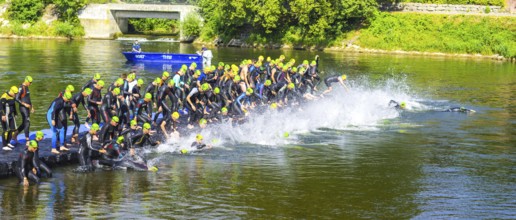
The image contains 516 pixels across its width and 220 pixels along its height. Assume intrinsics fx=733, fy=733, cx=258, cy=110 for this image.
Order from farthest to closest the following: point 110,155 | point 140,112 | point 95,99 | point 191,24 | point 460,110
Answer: point 191,24, point 460,110, point 140,112, point 95,99, point 110,155

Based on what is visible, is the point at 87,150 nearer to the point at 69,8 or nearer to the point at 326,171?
the point at 326,171

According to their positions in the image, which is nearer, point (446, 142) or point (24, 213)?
point (24, 213)

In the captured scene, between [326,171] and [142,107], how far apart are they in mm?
7071

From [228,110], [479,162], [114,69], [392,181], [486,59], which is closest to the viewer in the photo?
[392,181]

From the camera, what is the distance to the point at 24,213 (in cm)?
1731

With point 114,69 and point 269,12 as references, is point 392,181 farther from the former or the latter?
point 269,12

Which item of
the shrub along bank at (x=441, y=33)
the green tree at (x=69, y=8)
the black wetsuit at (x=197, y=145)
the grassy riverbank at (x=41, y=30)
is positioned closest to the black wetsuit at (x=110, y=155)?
the black wetsuit at (x=197, y=145)

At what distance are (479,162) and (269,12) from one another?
5441cm

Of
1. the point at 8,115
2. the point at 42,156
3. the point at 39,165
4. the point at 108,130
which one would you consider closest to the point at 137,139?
the point at 108,130

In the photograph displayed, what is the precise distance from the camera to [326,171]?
73.7ft

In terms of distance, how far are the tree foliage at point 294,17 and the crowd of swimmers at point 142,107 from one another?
1664 inches

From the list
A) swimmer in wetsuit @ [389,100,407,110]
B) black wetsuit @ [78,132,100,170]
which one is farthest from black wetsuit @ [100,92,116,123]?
swimmer in wetsuit @ [389,100,407,110]

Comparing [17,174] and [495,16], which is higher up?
[495,16]

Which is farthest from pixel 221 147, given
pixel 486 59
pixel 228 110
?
pixel 486 59
